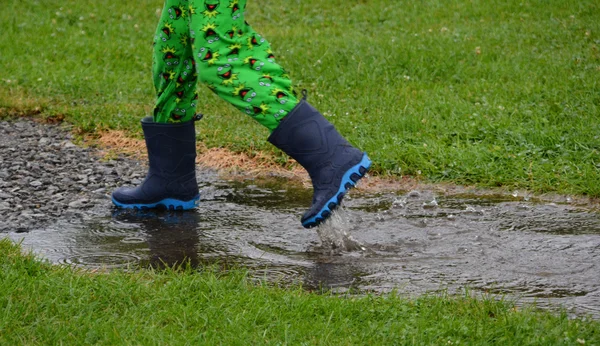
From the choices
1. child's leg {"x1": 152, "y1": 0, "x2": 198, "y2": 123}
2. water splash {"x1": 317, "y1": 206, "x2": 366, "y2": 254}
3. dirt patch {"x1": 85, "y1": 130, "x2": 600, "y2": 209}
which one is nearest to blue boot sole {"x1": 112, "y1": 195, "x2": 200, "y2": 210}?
child's leg {"x1": 152, "y1": 0, "x2": 198, "y2": 123}

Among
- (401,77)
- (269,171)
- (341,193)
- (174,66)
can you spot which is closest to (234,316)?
(341,193)

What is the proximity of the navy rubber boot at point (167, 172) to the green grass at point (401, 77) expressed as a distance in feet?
3.73

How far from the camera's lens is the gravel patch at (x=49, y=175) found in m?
4.69

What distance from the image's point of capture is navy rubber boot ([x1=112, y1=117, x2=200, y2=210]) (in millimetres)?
4668

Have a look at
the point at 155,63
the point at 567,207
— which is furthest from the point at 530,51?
the point at 155,63

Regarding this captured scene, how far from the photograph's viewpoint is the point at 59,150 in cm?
593

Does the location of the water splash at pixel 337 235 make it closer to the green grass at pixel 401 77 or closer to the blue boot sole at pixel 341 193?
the blue boot sole at pixel 341 193

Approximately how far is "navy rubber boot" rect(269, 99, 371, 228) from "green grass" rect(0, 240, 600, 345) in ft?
1.89

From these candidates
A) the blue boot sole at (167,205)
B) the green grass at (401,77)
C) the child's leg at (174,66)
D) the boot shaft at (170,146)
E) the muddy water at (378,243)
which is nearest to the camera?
the muddy water at (378,243)

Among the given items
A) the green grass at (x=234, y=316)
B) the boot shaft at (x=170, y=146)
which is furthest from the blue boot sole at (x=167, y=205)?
the green grass at (x=234, y=316)

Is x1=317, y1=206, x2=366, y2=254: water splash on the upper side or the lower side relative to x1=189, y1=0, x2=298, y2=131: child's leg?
lower

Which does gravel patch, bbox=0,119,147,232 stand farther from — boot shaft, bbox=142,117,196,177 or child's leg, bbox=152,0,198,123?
child's leg, bbox=152,0,198,123

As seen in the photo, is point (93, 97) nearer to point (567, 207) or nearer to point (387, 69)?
point (387, 69)

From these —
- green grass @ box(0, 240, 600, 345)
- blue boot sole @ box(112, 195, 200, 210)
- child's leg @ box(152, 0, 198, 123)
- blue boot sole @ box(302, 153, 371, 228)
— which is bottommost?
blue boot sole @ box(112, 195, 200, 210)
